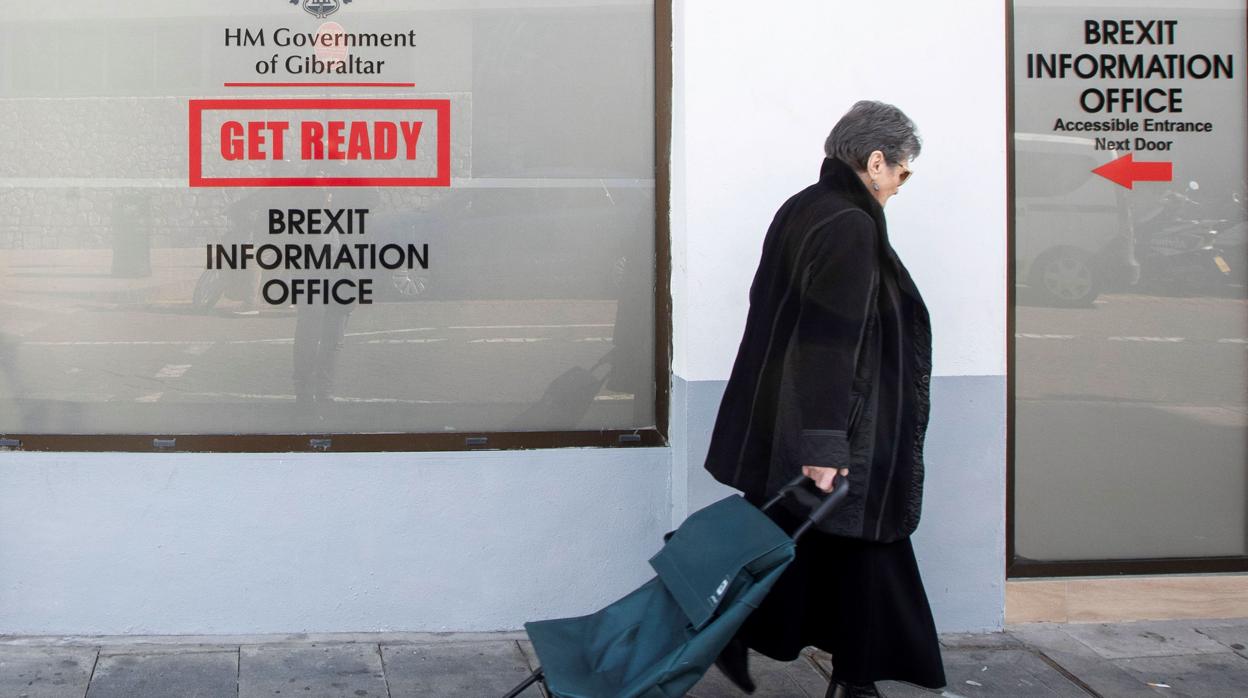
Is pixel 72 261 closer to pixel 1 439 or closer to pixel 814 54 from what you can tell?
pixel 1 439

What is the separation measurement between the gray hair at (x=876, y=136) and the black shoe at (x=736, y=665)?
151 centimetres

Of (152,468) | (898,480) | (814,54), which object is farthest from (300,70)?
(898,480)

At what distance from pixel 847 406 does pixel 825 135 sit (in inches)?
56.9

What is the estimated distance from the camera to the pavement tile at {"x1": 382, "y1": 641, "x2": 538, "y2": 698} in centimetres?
439

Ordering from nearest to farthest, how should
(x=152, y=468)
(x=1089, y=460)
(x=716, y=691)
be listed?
(x=716, y=691)
(x=152, y=468)
(x=1089, y=460)

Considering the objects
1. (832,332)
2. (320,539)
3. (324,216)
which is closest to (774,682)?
(832,332)

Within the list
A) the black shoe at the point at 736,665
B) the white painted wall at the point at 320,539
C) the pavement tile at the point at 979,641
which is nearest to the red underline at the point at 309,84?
the white painted wall at the point at 320,539

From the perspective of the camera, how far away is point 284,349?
4.89 meters

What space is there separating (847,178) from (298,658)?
8.22 ft

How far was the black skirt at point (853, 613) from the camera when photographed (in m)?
4.01

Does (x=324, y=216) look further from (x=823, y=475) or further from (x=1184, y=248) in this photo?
(x=1184, y=248)

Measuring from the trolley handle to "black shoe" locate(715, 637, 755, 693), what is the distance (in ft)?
1.70

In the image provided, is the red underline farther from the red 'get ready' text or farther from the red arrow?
the red arrow

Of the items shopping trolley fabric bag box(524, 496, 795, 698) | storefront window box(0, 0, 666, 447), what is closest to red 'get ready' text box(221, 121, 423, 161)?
storefront window box(0, 0, 666, 447)
